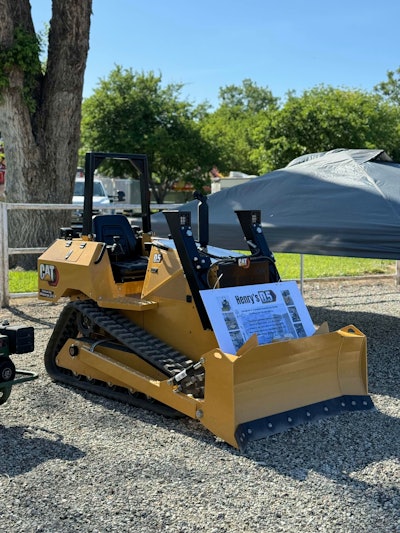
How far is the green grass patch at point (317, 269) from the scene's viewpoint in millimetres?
12766

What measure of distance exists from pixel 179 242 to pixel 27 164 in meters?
8.46

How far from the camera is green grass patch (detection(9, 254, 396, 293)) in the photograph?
12766 millimetres

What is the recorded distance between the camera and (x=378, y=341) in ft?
30.0

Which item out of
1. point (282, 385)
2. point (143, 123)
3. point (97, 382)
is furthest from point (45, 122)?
point (143, 123)

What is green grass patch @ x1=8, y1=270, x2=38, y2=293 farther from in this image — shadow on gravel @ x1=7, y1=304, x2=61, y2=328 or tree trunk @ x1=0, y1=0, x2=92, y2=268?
shadow on gravel @ x1=7, y1=304, x2=61, y2=328

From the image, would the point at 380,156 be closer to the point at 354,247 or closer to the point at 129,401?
the point at 354,247

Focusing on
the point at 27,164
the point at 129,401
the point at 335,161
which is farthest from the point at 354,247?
the point at 27,164

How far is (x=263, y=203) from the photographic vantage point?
9.61 m

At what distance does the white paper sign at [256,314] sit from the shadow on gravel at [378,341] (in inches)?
49.1

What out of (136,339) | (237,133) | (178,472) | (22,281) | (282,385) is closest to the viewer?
(178,472)

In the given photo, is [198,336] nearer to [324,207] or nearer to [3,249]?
[324,207]

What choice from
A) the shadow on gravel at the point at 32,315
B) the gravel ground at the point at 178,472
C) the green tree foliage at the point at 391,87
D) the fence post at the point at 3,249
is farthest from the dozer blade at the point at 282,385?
the green tree foliage at the point at 391,87

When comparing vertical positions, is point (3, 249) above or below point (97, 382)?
above

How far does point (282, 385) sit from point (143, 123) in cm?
3241
